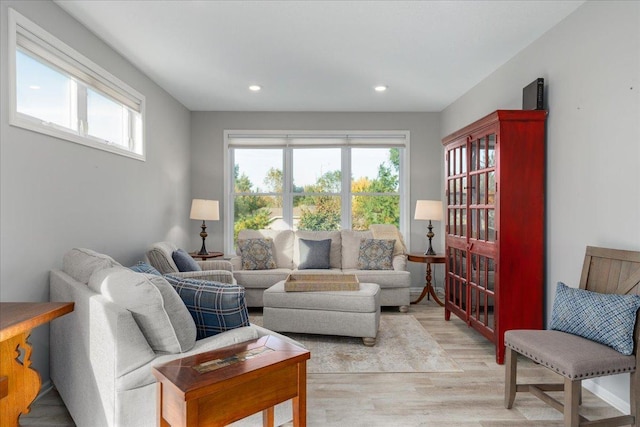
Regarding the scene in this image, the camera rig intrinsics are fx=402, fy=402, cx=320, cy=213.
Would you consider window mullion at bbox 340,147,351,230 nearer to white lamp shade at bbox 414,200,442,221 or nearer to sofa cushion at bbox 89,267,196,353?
white lamp shade at bbox 414,200,442,221

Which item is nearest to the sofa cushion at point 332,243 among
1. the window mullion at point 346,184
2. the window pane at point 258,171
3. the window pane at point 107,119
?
the window mullion at point 346,184

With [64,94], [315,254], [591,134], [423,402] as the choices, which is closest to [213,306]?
[423,402]

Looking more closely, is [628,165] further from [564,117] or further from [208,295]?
[208,295]

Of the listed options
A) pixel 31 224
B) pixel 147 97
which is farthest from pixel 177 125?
pixel 31 224

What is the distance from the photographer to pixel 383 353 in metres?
3.32

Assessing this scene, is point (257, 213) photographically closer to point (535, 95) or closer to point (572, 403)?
point (535, 95)

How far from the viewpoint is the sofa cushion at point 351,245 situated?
5.11 m

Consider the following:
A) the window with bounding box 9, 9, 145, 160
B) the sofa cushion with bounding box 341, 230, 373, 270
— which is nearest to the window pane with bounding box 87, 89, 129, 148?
the window with bounding box 9, 9, 145, 160

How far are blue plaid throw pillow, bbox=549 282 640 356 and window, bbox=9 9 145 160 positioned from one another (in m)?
3.35

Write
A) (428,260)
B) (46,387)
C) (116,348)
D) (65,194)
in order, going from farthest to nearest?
(428,260), (65,194), (46,387), (116,348)

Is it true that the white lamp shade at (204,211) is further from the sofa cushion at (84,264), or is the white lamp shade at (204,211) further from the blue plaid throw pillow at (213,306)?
the blue plaid throw pillow at (213,306)

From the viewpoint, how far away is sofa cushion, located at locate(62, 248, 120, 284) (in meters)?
2.21

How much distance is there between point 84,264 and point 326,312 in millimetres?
2001

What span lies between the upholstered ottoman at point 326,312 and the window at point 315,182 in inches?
82.8
